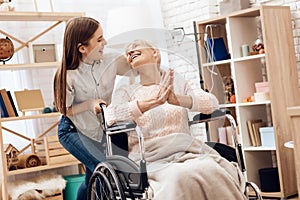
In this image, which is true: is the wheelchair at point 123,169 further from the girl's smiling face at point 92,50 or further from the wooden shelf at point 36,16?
the wooden shelf at point 36,16

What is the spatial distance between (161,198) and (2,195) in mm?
1947

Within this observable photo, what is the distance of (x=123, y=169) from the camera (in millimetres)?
2611

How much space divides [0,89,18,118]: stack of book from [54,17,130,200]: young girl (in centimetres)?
145

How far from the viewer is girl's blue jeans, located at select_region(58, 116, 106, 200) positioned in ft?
9.25

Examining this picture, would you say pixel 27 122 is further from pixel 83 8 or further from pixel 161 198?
pixel 161 198

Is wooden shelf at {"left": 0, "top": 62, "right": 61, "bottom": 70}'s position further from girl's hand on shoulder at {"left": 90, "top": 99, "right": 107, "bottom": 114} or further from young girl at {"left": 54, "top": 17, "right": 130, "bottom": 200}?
girl's hand on shoulder at {"left": 90, "top": 99, "right": 107, "bottom": 114}

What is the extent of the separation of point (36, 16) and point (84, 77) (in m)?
1.63

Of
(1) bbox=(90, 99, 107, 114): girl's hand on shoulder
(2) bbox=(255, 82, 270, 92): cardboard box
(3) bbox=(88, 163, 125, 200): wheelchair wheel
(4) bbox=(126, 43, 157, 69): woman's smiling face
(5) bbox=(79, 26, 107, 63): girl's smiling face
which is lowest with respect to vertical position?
(3) bbox=(88, 163, 125, 200): wheelchair wheel

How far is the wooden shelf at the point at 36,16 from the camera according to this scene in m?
4.13

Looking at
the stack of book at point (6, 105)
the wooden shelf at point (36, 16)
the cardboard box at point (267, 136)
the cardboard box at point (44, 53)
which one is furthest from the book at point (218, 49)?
the stack of book at point (6, 105)

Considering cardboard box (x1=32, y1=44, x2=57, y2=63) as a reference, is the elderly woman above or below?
below

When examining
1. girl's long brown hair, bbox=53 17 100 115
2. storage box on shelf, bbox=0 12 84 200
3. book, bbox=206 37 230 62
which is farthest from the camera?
book, bbox=206 37 230 62

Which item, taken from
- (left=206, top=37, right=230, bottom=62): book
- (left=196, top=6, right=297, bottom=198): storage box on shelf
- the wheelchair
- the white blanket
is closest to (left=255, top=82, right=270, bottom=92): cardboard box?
(left=196, top=6, right=297, bottom=198): storage box on shelf

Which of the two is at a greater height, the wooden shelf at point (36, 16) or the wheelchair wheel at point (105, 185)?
the wooden shelf at point (36, 16)
